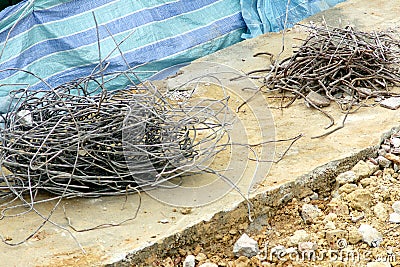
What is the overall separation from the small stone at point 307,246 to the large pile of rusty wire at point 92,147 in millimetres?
682

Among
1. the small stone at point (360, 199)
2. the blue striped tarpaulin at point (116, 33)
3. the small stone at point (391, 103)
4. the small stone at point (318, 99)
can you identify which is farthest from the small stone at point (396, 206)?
the blue striped tarpaulin at point (116, 33)

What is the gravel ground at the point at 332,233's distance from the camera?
9.80ft

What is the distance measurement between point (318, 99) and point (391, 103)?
17.6 inches

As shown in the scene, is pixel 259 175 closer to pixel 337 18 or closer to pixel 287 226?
pixel 287 226

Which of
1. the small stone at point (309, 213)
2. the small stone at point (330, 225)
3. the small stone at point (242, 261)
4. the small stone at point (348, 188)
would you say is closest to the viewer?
the small stone at point (242, 261)

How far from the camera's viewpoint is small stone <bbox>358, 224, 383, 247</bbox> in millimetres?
3037

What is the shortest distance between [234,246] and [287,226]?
32 cm

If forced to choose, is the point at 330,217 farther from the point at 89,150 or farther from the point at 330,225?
the point at 89,150

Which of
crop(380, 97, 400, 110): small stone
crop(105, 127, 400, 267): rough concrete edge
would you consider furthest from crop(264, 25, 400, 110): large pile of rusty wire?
crop(105, 127, 400, 267): rough concrete edge

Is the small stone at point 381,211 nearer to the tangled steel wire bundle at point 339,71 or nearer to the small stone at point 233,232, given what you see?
the small stone at point 233,232

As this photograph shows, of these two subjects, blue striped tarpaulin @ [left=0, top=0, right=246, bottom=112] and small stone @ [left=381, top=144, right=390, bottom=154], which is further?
blue striped tarpaulin @ [left=0, top=0, right=246, bottom=112]

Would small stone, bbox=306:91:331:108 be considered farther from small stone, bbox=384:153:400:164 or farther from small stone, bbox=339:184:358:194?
small stone, bbox=339:184:358:194

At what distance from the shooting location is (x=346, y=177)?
135 inches

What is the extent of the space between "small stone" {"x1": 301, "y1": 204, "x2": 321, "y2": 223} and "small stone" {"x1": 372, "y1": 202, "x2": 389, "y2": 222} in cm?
27
